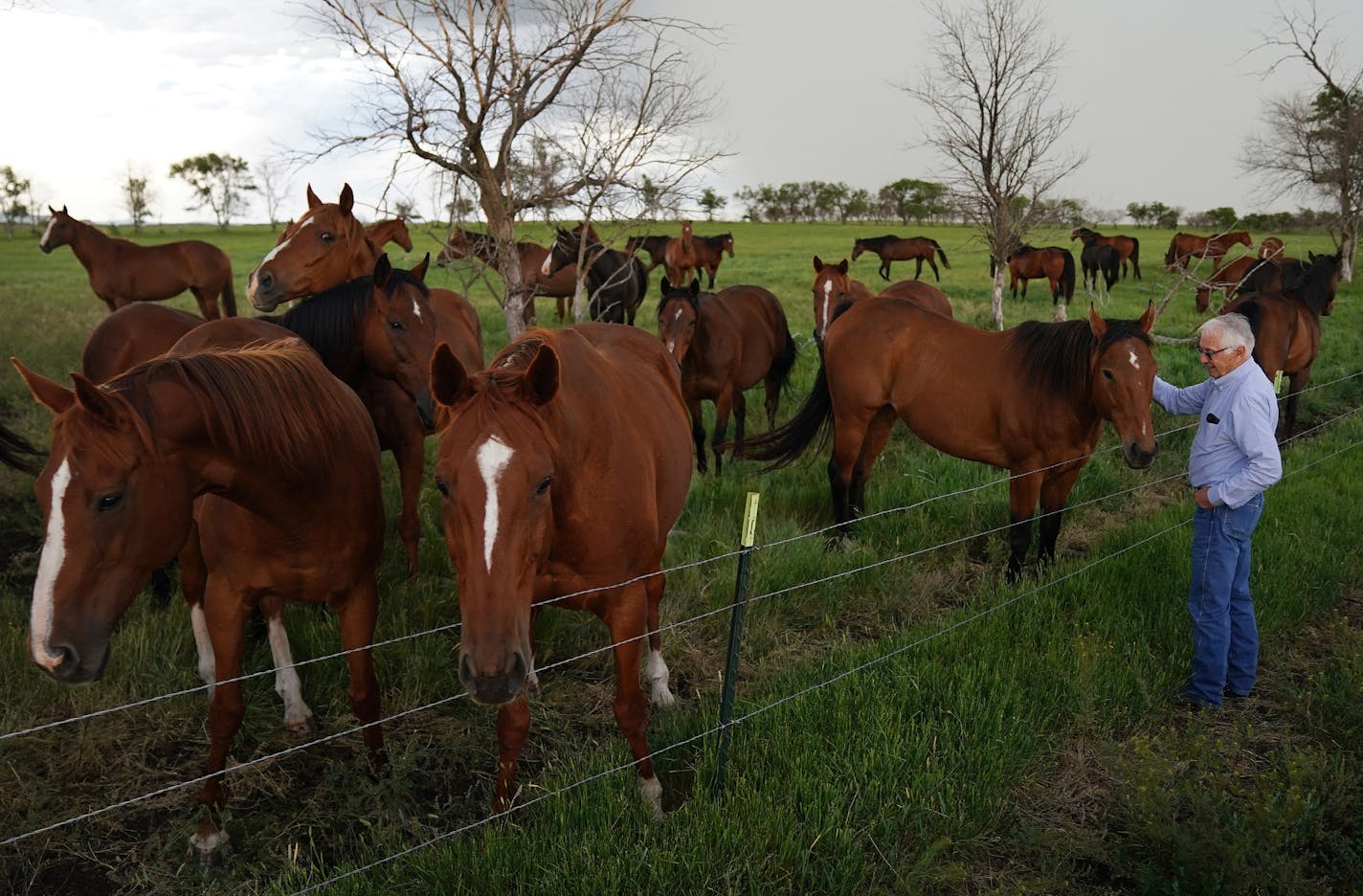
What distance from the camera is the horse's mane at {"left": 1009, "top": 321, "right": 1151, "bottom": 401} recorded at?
4691 mm

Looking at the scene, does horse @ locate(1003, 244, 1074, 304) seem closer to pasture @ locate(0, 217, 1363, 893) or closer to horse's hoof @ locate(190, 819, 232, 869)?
pasture @ locate(0, 217, 1363, 893)

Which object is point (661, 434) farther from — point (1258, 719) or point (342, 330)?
point (1258, 719)

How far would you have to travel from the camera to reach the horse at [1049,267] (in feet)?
73.8

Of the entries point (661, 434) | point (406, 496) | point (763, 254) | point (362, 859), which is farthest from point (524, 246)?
point (763, 254)

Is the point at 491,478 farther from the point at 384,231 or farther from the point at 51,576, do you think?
the point at 384,231

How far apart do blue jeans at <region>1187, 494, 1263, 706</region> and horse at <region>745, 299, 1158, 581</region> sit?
70cm

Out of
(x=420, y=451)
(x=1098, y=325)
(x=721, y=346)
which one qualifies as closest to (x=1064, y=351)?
(x=1098, y=325)

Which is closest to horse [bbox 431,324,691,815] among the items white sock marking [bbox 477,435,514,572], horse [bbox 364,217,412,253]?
white sock marking [bbox 477,435,514,572]

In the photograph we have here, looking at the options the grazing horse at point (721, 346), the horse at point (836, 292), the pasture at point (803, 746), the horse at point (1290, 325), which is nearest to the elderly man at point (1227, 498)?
the pasture at point (803, 746)

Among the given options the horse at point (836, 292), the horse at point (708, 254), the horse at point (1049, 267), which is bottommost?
the horse at point (836, 292)

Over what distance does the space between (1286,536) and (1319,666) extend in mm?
1481

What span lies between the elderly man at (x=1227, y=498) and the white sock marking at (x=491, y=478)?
10.9 feet

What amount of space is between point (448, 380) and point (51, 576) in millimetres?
1179

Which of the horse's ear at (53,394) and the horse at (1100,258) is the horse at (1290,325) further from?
the horse at (1100,258)
